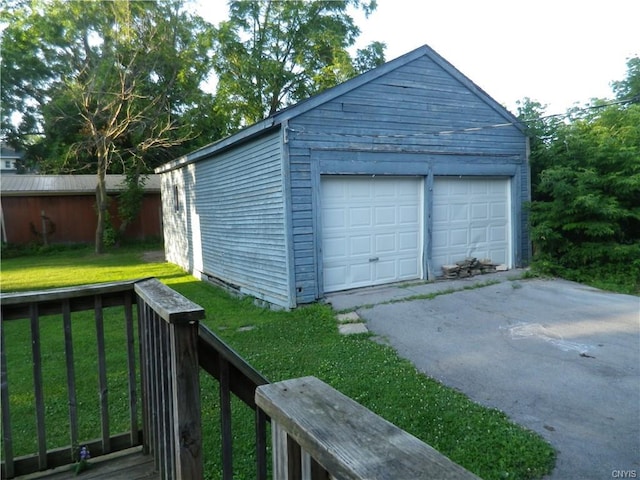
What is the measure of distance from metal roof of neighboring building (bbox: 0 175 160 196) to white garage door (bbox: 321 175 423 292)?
46.2 feet

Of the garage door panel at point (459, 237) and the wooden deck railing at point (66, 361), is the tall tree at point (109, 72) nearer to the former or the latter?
the garage door panel at point (459, 237)

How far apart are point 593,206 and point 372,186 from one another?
13.4ft

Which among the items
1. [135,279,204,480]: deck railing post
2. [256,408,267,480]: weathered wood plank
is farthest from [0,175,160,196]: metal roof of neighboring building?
[256,408,267,480]: weathered wood plank

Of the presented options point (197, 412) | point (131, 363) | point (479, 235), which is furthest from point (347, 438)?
point (479, 235)

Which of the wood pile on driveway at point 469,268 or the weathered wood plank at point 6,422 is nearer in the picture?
the weathered wood plank at point 6,422

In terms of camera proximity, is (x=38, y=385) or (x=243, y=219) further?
(x=243, y=219)

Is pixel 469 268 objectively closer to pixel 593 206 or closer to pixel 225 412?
pixel 593 206

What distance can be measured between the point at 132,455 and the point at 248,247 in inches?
244

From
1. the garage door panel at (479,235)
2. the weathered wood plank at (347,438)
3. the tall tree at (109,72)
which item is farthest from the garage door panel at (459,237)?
the tall tree at (109,72)

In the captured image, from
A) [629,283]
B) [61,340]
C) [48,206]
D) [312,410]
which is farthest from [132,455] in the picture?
[48,206]

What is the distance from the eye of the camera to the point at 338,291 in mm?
7605

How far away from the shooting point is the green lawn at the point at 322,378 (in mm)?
2900

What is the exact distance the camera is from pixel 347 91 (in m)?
7.55

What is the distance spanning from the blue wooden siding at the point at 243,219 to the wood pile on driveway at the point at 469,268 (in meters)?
3.54
